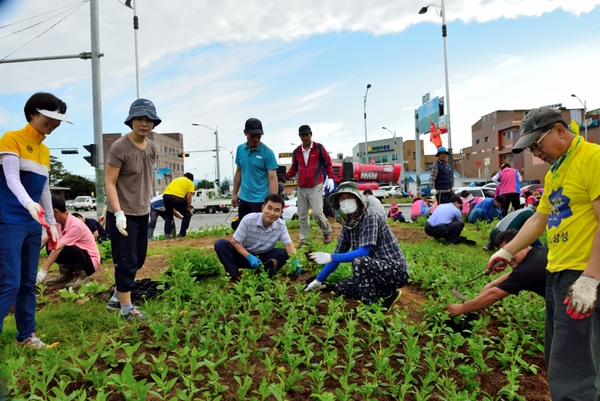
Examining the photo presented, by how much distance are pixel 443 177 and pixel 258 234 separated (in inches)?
267

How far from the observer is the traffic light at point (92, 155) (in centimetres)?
1086

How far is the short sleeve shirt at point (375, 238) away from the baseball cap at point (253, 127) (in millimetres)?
2072

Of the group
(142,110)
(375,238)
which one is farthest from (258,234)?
(142,110)

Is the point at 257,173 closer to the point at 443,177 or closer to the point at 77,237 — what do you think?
the point at 77,237

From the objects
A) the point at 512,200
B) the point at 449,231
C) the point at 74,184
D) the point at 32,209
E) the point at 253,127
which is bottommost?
the point at 449,231

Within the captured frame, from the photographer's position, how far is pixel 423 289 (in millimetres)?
5223

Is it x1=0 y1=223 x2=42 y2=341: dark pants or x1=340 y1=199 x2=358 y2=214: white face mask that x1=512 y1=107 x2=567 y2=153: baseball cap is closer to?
x1=340 y1=199 x2=358 y2=214: white face mask

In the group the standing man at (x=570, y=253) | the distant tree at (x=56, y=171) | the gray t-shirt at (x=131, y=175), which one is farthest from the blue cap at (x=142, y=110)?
the distant tree at (x=56, y=171)

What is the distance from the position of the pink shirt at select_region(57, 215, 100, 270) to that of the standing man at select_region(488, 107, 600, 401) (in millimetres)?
4621

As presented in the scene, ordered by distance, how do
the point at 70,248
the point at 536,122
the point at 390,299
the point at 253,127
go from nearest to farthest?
the point at 536,122 < the point at 390,299 < the point at 70,248 < the point at 253,127

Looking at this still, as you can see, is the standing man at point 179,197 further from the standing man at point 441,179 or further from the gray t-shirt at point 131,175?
the gray t-shirt at point 131,175

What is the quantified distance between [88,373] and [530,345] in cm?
348

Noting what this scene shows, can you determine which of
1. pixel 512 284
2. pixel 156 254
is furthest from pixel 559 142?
pixel 156 254

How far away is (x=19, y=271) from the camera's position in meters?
3.07
